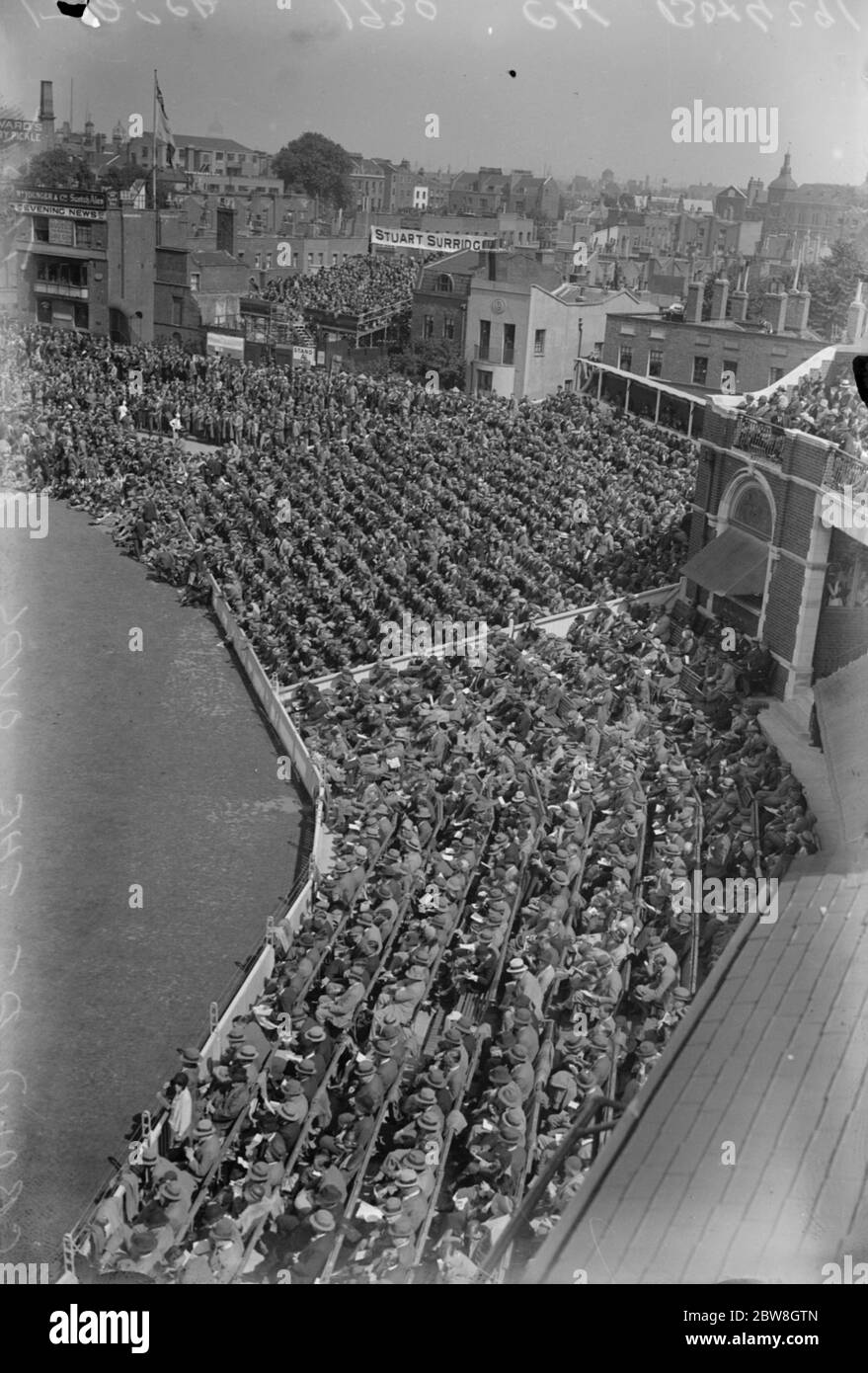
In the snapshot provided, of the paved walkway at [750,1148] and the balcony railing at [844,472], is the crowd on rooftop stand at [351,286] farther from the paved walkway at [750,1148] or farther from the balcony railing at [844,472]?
the paved walkway at [750,1148]

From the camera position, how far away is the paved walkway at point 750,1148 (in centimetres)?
736

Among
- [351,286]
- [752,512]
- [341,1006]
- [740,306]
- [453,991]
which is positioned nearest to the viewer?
[341,1006]

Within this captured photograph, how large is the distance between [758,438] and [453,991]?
13248 millimetres

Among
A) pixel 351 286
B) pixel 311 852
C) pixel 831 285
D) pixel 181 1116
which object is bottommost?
pixel 311 852

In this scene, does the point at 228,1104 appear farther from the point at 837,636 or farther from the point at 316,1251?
the point at 837,636

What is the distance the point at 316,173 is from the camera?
67062 mm

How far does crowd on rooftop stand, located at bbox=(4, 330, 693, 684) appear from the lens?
25703 mm

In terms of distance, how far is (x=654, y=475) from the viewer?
32969 mm

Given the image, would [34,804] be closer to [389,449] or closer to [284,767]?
[284,767]

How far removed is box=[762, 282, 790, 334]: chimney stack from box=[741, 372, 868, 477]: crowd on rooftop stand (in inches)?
846

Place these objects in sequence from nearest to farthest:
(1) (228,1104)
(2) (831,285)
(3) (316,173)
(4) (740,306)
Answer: (1) (228,1104)
(4) (740,306)
(2) (831,285)
(3) (316,173)

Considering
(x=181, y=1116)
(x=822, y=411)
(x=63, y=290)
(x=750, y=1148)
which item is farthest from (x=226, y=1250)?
(x=63, y=290)

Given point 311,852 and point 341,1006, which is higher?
point 341,1006

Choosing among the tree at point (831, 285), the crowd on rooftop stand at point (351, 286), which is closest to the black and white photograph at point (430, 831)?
the crowd on rooftop stand at point (351, 286)
